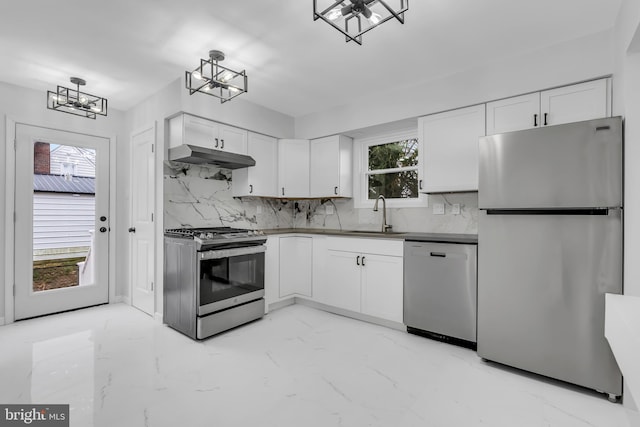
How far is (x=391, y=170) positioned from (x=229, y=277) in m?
2.23

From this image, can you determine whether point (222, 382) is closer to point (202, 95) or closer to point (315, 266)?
point (315, 266)

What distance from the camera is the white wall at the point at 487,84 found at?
233 cm

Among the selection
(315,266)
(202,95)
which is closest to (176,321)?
(315,266)

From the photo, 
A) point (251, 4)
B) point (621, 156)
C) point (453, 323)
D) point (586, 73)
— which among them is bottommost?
point (453, 323)

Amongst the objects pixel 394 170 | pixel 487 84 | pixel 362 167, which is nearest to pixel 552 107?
pixel 487 84

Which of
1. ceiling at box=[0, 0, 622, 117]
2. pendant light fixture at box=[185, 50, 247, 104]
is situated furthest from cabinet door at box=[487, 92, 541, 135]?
pendant light fixture at box=[185, 50, 247, 104]

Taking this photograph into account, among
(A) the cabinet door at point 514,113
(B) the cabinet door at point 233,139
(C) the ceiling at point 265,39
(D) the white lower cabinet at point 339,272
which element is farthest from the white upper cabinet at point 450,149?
(B) the cabinet door at point 233,139

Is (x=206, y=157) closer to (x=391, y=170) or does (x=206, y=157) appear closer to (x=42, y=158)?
(x=42, y=158)

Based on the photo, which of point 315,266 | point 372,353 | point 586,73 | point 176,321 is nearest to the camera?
point 586,73

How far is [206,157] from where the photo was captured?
9.96 ft

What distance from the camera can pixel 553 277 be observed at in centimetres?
206

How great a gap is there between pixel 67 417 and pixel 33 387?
0.53 meters

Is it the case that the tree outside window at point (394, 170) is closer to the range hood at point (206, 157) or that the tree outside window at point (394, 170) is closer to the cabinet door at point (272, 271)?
the cabinet door at point (272, 271)

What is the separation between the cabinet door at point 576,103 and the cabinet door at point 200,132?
119 inches
